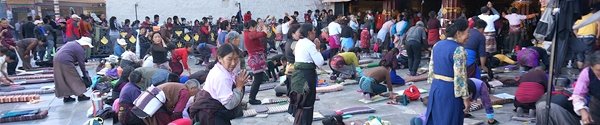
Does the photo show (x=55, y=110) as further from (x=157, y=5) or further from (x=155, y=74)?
(x=157, y=5)

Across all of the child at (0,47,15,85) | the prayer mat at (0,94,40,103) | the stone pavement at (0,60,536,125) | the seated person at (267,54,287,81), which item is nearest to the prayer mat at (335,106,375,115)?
the stone pavement at (0,60,536,125)

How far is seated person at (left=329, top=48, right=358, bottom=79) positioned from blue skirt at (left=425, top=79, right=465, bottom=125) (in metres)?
5.00

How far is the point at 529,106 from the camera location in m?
6.13

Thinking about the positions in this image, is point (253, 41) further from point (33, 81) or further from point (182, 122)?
point (33, 81)

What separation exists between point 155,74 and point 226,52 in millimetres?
3056

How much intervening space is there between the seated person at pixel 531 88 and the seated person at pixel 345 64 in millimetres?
3964

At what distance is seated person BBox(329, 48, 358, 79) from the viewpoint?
9711 mm

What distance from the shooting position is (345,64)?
9.80 metres

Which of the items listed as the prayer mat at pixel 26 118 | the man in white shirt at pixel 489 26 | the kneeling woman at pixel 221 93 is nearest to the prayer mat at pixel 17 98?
the prayer mat at pixel 26 118

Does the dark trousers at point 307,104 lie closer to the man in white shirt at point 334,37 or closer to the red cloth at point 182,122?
the red cloth at point 182,122

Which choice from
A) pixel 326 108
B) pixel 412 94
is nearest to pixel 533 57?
pixel 412 94

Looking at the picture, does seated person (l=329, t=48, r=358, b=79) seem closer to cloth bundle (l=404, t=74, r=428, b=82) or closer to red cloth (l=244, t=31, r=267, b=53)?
→ cloth bundle (l=404, t=74, r=428, b=82)

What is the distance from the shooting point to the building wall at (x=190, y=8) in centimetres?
2412

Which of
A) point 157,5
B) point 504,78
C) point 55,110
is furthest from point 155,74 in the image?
point 157,5
